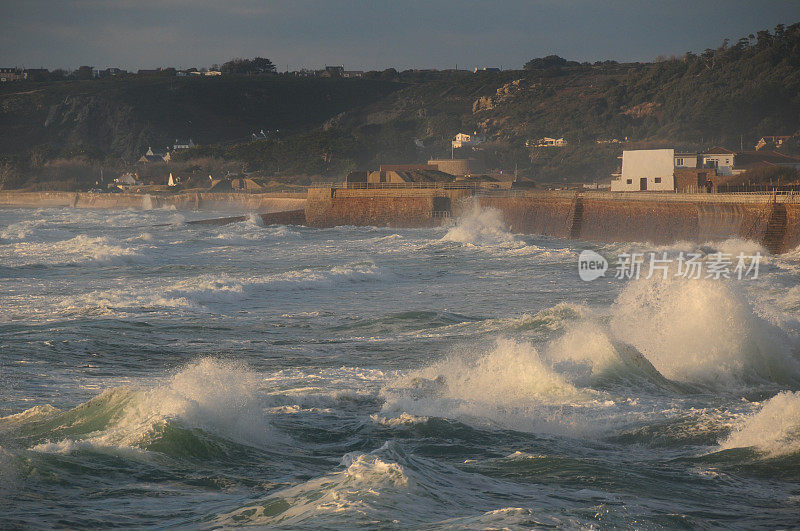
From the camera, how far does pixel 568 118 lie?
10956 centimetres

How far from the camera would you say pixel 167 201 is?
270 ft

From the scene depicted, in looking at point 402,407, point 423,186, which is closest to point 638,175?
point 423,186

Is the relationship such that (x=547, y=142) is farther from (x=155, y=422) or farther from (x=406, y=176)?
(x=155, y=422)

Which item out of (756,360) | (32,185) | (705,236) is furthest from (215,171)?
(756,360)

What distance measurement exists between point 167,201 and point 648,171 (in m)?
51.5

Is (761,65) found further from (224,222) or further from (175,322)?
(175,322)

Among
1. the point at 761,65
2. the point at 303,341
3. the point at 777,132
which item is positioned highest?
the point at 761,65

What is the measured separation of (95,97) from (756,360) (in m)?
161

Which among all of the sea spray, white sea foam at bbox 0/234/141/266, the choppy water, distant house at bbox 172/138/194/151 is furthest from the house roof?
distant house at bbox 172/138/194/151

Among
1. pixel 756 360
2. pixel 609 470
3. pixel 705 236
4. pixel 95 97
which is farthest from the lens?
pixel 95 97

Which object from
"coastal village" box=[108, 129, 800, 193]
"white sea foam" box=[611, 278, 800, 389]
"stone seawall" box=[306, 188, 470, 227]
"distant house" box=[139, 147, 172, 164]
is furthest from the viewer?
"distant house" box=[139, 147, 172, 164]

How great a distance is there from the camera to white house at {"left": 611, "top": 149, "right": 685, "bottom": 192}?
44.1m

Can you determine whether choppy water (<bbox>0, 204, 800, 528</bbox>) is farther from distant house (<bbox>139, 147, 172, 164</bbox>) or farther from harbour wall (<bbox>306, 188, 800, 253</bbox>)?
distant house (<bbox>139, 147, 172, 164</bbox>)

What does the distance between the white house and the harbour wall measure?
5.90m
